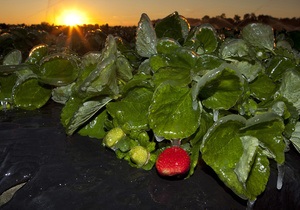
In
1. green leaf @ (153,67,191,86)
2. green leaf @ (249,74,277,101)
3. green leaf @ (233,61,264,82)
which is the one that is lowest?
green leaf @ (249,74,277,101)

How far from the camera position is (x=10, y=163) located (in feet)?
3.60

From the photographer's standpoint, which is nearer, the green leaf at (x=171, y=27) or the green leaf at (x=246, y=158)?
the green leaf at (x=246, y=158)

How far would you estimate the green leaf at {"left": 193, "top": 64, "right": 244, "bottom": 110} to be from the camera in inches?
35.4

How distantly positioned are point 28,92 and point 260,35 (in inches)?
39.9

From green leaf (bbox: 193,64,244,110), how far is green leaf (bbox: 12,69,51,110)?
0.78 metres

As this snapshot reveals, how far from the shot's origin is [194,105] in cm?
100

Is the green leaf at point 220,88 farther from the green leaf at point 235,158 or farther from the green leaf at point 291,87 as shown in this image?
the green leaf at point 291,87

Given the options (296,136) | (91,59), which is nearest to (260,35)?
(296,136)

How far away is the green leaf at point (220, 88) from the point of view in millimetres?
899

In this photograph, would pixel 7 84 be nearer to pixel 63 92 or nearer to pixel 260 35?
pixel 63 92

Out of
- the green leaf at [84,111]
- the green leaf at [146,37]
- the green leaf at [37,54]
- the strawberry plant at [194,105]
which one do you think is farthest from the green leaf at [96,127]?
the green leaf at [37,54]

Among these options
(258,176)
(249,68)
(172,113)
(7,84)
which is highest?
(249,68)

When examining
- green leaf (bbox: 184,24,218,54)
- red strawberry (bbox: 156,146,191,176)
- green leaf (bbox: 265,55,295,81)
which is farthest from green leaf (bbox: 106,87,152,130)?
green leaf (bbox: 265,55,295,81)

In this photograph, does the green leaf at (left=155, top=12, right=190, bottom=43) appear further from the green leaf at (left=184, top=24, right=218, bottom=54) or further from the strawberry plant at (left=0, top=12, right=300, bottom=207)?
the green leaf at (left=184, top=24, right=218, bottom=54)
